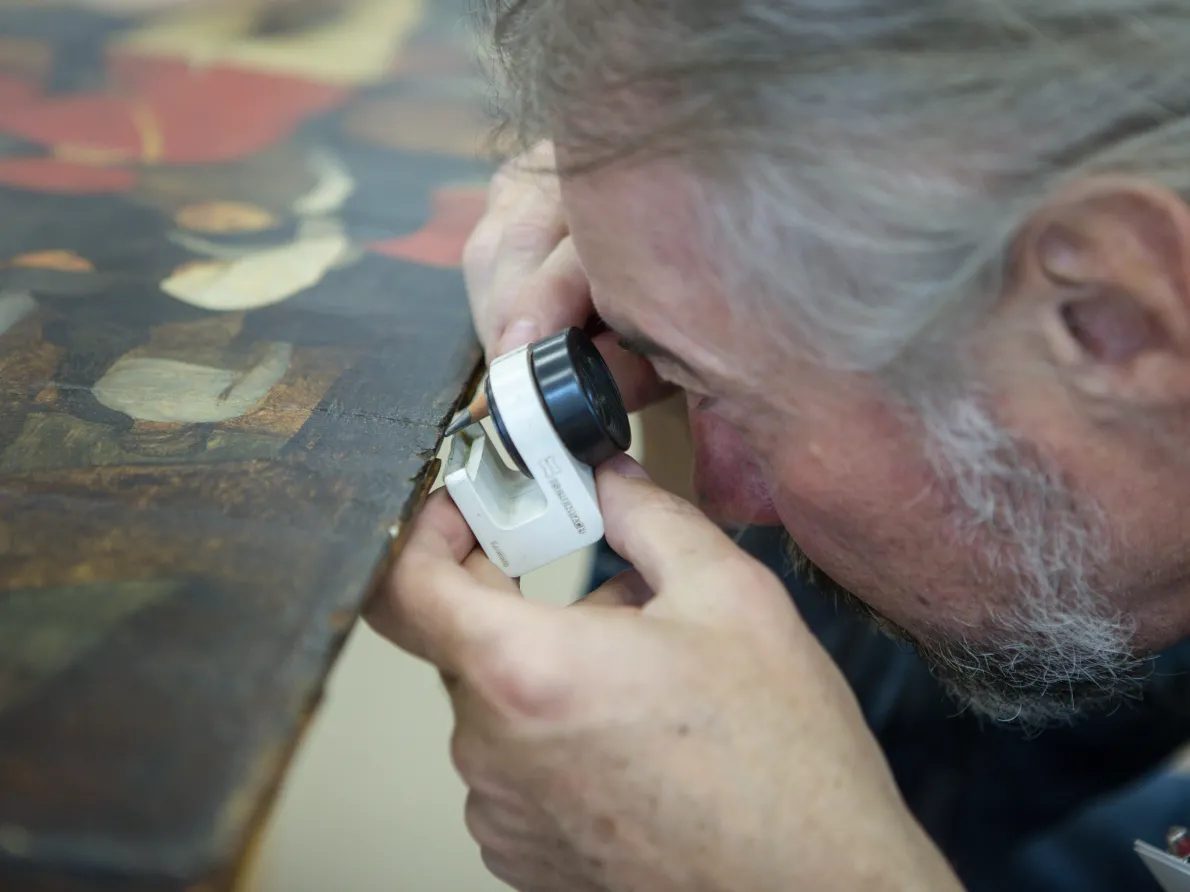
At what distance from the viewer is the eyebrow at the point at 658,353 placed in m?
0.58

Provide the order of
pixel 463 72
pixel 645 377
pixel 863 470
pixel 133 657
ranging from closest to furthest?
pixel 133 657 → pixel 863 470 → pixel 645 377 → pixel 463 72

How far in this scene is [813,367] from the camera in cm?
55

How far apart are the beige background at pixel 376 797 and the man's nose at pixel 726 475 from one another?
0.35 m

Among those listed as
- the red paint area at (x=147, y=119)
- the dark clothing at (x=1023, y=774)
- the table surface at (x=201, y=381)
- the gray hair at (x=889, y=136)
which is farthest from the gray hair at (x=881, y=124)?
the red paint area at (x=147, y=119)

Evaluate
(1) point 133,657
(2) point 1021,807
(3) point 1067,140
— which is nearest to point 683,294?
(3) point 1067,140

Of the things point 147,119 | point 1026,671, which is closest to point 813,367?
point 1026,671

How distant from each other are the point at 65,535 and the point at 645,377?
1.43ft

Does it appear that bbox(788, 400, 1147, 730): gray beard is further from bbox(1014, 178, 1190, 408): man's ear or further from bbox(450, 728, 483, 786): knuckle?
bbox(450, 728, 483, 786): knuckle

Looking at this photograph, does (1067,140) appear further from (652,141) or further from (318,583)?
(318,583)

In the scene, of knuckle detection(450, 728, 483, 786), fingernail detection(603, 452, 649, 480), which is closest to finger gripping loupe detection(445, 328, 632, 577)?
fingernail detection(603, 452, 649, 480)

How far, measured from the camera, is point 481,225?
0.83 metres

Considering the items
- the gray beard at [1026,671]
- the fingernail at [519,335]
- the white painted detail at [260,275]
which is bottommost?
the gray beard at [1026,671]

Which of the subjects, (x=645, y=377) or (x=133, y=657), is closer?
(x=133, y=657)

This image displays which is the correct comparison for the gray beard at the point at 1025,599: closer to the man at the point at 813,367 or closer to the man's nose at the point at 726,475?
the man at the point at 813,367
